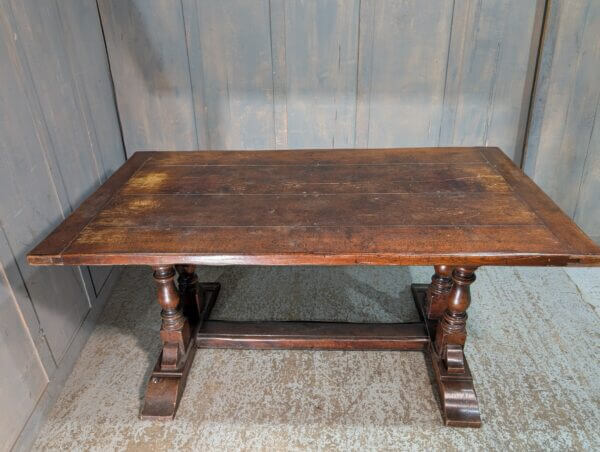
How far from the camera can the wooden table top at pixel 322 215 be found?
1.15 m

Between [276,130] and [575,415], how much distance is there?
5.58 feet

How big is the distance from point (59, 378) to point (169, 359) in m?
0.41

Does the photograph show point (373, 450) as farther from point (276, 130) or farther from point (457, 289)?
point (276, 130)

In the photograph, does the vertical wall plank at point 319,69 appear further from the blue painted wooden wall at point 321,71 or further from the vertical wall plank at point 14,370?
the vertical wall plank at point 14,370

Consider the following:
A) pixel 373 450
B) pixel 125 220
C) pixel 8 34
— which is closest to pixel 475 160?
pixel 373 450

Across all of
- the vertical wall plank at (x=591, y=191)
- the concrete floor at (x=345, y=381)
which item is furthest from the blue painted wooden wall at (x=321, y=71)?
the concrete floor at (x=345, y=381)

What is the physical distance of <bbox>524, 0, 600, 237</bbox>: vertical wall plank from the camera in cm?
205

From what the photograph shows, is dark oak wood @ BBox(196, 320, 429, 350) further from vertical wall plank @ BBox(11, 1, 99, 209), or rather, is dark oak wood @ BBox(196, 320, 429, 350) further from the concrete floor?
vertical wall plank @ BBox(11, 1, 99, 209)

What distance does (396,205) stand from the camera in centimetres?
138

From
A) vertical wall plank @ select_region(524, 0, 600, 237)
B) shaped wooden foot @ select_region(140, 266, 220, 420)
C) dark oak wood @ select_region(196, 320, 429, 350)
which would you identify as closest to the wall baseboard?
shaped wooden foot @ select_region(140, 266, 220, 420)

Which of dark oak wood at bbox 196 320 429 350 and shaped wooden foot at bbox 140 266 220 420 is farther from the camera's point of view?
dark oak wood at bbox 196 320 429 350

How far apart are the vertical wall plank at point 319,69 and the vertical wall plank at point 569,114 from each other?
88cm

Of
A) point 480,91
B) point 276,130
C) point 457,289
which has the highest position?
point 480,91

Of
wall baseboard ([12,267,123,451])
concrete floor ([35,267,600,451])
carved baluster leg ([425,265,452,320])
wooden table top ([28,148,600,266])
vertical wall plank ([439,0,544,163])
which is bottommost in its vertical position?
concrete floor ([35,267,600,451])
